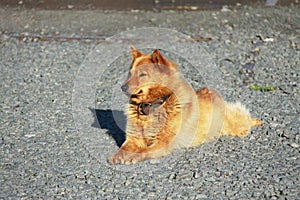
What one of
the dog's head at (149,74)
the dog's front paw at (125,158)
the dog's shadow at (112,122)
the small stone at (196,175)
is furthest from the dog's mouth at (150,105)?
the small stone at (196,175)

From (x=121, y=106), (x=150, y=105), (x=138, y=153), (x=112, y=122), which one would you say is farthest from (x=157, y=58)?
(x=121, y=106)

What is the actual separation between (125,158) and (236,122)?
3.54 feet

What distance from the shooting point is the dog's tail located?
188 inches

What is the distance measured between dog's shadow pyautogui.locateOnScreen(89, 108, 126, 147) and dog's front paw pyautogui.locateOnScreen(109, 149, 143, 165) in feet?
0.99

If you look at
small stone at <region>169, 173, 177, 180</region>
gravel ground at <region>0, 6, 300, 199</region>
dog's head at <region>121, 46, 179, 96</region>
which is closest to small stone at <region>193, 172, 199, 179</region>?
gravel ground at <region>0, 6, 300, 199</region>

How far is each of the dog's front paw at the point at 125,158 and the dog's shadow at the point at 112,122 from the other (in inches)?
11.8

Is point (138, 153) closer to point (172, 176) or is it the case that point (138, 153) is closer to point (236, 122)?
point (172, 176)

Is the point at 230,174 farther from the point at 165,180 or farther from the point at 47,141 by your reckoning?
the point at 47,141

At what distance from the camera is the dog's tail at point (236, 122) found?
477 cm

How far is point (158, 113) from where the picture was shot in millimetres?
4410

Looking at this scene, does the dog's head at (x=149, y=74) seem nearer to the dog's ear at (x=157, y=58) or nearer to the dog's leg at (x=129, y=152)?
the dog's ear at (x=157, y=58)

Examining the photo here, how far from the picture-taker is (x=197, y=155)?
451 cm

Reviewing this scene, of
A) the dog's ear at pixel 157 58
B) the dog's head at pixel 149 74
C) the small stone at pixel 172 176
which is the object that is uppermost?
the dog's ear at pixel 157 58

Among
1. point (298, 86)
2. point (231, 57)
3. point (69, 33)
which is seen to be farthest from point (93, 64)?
point (298, 86)
